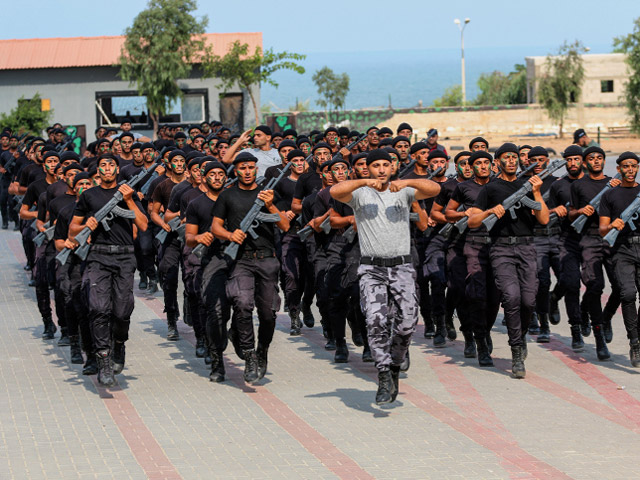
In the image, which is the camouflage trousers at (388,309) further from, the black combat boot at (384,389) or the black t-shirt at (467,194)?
the black t-shirt at (467,194)

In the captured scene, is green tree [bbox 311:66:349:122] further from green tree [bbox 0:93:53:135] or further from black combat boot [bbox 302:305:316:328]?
black combat boot [bbox 302:305:316:328]

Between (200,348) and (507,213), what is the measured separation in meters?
3.45

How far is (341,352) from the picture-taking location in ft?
39.3

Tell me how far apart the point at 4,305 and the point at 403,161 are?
5.66 meters

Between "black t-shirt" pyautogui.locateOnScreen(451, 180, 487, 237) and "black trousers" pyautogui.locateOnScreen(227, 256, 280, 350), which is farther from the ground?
"black t-shirt" pyautogui.locateOnScreen(451, 180, 487, 237)

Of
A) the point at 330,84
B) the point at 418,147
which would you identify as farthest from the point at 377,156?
the point at 330,84

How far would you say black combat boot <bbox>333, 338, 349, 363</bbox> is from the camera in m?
11.9

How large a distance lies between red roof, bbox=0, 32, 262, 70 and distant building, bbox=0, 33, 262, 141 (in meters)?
0.04

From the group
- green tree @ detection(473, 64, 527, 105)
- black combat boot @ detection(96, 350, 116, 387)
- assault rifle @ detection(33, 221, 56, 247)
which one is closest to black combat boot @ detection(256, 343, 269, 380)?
black combat boot @ detection(96, 350, 116, 387)

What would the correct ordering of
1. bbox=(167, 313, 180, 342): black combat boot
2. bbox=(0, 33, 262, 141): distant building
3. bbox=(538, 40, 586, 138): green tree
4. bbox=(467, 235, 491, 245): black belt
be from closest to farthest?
1. bbox=(467, 235, 491, 245): black belt
2. bbox=(167, 313, 180, 342): black combat boot
3. bbox=(0, 33, 262, 141): distant building
4. bbox=(538, 40, 586, 138): green tree

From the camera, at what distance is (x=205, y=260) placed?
11164 millimetres

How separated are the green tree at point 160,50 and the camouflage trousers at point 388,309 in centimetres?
3951

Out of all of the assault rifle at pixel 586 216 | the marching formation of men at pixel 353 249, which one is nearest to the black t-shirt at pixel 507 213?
the marching formation of men at pixel 353 249

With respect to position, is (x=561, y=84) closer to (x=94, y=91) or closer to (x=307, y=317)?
(x=94, y=91)
